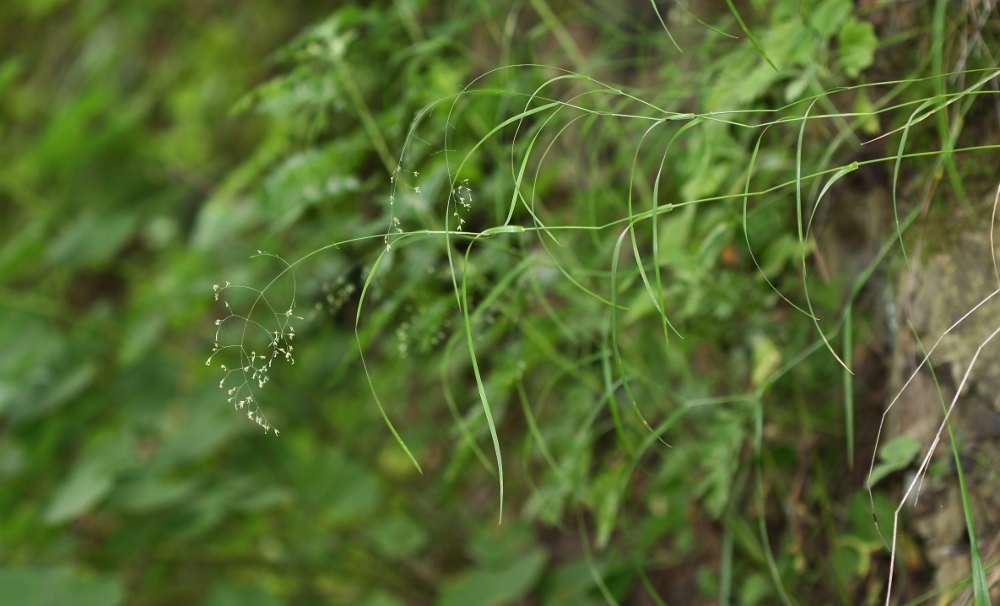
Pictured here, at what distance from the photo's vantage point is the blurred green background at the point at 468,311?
85cm

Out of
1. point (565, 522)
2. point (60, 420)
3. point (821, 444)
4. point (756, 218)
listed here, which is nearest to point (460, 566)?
point (565, 522)

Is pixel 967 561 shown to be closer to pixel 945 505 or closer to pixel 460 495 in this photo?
pixel 945 505

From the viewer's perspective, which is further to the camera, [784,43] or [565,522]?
[565,522]

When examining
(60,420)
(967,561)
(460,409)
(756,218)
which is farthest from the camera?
(460,409)

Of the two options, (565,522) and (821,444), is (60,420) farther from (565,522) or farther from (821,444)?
(821,444)

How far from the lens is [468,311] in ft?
2.73

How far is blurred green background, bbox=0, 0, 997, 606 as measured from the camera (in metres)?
0.85

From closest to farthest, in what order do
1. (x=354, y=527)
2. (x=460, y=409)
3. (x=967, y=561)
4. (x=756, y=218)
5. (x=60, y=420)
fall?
(x=967, y=561)
(x=756, y=218)
(x=60, y=420)
(x=460, y=409)
(x=354, y=527)

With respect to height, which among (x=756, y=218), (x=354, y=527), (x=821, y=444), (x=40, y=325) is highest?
(x=40, y=325)

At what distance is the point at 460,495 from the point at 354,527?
24 centimetres

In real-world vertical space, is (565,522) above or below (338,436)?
below

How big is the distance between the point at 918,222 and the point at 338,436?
4.32 ft

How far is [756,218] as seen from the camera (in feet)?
3.06

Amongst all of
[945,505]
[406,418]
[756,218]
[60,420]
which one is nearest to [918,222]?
[756,218]
